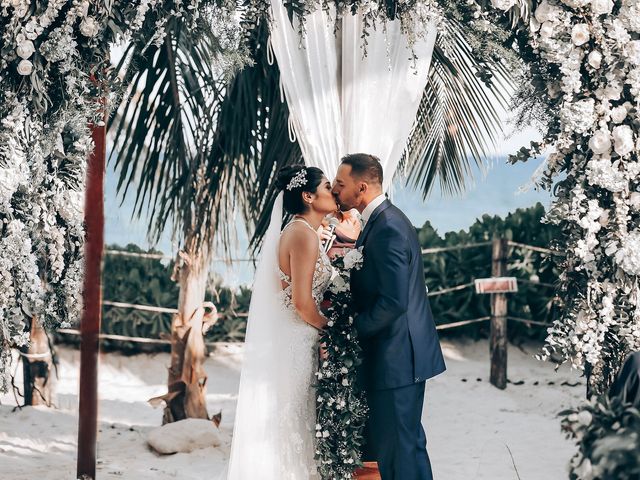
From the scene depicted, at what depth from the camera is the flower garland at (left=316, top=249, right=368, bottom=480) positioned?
4180 mm

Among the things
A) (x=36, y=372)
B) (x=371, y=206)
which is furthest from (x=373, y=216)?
(x=36, y=372)

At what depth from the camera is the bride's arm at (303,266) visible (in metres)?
4.26

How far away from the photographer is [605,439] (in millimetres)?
2773

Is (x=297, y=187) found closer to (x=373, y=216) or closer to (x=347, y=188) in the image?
(x=347, y=188)

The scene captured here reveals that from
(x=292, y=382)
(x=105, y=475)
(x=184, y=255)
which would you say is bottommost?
(x=105, y=475)

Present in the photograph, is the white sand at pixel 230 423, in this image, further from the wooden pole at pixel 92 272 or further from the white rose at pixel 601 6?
the white rose at pixel 601 6

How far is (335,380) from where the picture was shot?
13.9 ft

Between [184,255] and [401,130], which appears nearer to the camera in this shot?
[401,130]

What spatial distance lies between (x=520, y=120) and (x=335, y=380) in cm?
158

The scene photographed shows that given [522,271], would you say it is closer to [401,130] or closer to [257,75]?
[257,75]

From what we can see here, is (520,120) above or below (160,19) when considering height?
below

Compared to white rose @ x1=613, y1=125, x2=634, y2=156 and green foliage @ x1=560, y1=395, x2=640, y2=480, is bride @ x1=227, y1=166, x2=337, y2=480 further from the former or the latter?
green foliage @ x1=560, y1=395, x2=640, y2=480

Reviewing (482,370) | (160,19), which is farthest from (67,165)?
(482,370)

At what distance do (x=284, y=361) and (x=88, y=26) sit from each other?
6.04ft
